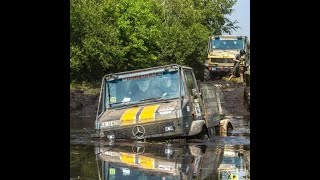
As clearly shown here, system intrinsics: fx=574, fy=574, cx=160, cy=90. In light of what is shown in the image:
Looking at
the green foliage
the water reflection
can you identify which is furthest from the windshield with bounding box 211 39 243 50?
the water reflection

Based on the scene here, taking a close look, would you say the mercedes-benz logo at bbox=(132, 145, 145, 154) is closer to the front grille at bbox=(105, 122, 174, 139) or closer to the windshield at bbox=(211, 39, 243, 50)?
the front grille at bbox=(105, 122, 174, 139)

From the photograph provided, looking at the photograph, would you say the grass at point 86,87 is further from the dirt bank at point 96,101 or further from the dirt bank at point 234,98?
the dirt bank at point 234,98

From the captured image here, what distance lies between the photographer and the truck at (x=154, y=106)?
32.4 ft

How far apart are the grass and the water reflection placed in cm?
1336

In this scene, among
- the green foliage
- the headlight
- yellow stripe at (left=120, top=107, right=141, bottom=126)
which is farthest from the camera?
the green foliage

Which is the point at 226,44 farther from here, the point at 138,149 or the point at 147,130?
the point at 138,149

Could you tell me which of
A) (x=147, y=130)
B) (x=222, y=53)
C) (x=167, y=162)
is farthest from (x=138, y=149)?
(x=222, y=53)

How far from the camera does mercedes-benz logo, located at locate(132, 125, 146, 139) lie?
390 inches
